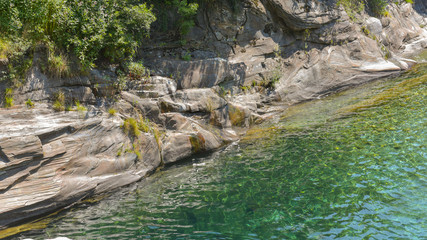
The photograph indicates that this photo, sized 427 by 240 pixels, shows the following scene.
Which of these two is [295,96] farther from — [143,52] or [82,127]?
[82,127]

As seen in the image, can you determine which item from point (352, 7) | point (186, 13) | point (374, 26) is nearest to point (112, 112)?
point (186, 13)

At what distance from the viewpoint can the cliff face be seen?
8469mm

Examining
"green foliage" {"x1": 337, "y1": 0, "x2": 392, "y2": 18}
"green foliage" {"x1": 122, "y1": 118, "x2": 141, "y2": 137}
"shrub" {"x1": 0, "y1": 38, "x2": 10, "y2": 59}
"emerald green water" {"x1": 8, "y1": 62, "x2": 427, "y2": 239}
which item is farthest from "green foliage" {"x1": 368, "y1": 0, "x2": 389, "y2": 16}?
"shrub" {"x1": 0, "y1": 38, "x2": 10, "y2": 59}

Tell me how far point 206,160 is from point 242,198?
11.4ft

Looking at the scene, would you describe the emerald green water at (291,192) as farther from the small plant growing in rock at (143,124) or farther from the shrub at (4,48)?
the shrub at (4,48)

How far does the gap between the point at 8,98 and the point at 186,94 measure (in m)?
6.37

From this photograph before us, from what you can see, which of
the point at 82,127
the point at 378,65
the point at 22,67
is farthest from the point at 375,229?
the point at 378,65

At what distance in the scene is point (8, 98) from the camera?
9.07 m

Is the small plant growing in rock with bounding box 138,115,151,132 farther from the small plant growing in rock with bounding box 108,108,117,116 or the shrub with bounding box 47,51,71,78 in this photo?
the shrub with bounding box 47,51,71,78

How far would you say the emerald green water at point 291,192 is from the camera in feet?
21.1

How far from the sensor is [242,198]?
26.2 ft

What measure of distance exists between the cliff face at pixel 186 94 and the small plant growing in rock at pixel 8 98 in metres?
0.15

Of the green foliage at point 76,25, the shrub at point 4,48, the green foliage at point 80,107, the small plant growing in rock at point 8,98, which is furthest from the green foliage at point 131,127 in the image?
the shrub at point 4,48

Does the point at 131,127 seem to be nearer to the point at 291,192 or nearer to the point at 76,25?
the point at 76,25
